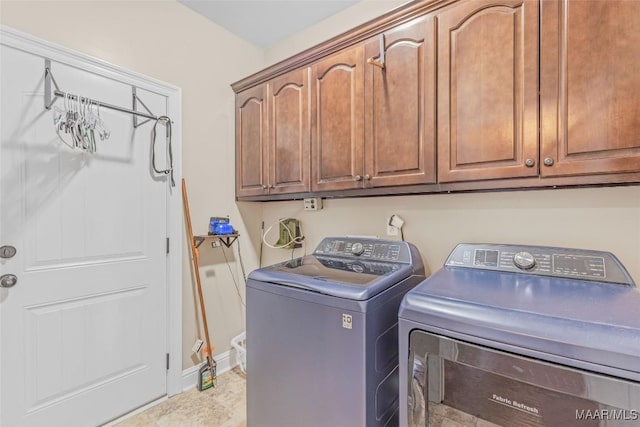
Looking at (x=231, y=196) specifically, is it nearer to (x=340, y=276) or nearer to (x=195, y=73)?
(x=195, y=73)

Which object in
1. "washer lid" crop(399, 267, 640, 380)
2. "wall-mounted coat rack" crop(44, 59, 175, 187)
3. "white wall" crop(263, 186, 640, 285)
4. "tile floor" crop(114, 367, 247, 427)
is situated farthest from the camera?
"tile floor" crop(114, 367, 247, 427)

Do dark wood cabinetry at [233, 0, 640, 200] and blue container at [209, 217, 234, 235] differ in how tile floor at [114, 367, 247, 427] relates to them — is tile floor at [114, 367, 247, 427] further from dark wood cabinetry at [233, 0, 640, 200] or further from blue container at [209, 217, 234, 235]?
dark wood cabinetry at [233, 0, 640, 200]

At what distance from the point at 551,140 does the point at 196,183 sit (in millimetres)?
2152

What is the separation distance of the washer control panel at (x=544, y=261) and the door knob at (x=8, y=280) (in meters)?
2.19

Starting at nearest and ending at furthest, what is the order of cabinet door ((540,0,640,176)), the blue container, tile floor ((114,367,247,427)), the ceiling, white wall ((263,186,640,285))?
cabinet door ((540,0,640,176))
white wall ((263,186,640,285))
tile floor ((114,367,247,427))
the ceiling
the blue container

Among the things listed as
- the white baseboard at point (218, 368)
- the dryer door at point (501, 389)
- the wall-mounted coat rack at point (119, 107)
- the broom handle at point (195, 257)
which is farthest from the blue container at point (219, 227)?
the dryer door at point (501, 389)

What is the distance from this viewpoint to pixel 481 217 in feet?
5.33

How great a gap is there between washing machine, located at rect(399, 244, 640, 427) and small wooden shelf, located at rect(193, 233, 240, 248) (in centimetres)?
159

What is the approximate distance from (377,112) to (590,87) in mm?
Answer: 877

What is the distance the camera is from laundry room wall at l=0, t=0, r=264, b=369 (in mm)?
1693

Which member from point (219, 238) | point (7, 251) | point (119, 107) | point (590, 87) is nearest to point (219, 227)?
point (219, 238)

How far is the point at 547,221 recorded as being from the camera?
1.45 metres

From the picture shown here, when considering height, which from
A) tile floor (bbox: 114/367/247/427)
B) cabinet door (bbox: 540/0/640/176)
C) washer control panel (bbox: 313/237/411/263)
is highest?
cabinet door (bbox: 540/0/640/176)

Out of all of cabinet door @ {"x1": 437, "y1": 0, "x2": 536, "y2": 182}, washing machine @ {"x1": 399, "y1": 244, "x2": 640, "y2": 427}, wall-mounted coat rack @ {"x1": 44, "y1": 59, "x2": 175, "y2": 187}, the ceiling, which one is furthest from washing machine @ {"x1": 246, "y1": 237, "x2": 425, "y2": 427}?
the ceiling
